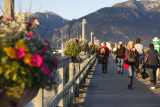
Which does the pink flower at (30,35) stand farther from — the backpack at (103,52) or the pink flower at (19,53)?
the backpack at (103,52)

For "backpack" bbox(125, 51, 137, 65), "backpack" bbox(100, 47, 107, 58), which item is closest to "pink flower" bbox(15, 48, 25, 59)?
"backpack" bbox(125, 51, 137, 65)

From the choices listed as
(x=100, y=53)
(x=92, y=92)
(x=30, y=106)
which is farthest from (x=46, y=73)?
(x=100, y=53)

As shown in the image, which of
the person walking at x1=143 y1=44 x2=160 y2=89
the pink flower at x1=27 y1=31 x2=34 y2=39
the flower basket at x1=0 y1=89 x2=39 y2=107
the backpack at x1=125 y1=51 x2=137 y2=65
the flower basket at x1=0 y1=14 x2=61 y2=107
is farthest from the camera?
the person walking at x1=143 y1=44 x2=160 y2=89

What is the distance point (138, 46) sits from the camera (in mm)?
14312

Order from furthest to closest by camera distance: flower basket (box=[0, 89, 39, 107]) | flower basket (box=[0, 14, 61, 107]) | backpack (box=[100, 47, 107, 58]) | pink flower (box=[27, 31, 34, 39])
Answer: backpack (box=[100, 47, 107, 58])
pink flower (box=[27, 31, 34, 39])
flower basket (box=[0, 89, 39, 107])
flower basket (box=[0, 14, 61, 107])

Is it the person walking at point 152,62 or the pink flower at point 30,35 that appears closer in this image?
the pink flower at point 30,35

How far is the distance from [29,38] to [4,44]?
1.17 feet

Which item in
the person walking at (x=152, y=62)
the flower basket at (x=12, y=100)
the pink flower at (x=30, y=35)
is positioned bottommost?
the person walking at (x=152, y=62)

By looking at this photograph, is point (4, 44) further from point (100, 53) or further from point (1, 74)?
point (100, 53)

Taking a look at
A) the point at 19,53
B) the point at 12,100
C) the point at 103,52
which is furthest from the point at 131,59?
the point at 19,53

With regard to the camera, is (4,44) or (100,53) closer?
(4,44)

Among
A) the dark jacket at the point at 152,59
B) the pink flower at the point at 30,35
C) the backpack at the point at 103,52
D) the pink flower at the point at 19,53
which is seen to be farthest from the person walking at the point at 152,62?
the pink flower at the point at 19,53

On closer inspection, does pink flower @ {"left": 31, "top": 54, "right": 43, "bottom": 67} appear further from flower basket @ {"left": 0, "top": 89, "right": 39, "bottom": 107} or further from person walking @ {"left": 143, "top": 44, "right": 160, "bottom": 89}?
person walking @ {"left": 143, "top": 44, "right": 160, "bottom": 89}

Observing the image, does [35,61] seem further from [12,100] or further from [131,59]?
[131,59]
